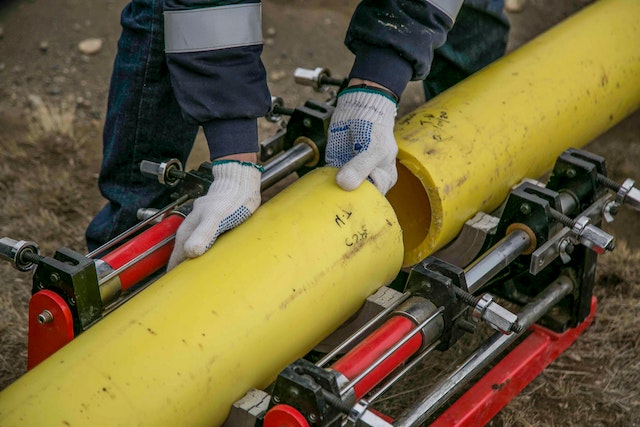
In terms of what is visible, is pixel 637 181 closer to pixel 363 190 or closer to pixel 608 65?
pixel 608 65

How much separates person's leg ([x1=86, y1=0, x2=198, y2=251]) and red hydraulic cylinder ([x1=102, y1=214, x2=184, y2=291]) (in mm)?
728

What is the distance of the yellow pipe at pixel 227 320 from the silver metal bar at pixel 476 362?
304mm

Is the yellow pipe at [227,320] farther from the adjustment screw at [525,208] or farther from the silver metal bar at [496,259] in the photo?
the adjustment screw at [525,208]

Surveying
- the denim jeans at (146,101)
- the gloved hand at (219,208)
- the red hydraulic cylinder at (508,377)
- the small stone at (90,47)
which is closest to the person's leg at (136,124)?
the denim jeans at (146,101)

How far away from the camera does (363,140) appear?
93.7 inches

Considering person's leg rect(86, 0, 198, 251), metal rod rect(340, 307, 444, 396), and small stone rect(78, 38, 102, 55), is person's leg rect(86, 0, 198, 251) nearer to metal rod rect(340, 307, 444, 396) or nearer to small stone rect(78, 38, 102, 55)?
metal rod rect(340, 307, 444, 396)

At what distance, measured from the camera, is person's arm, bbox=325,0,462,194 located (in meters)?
2.41

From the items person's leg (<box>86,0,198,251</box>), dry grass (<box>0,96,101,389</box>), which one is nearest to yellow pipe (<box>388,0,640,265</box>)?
person's leg (<box>86,0,198,251</box>)

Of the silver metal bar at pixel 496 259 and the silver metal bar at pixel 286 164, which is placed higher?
the silver metal bar at pixel 286 164

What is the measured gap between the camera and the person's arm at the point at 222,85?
2268 mm

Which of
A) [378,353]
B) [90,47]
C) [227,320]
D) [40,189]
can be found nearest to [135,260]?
[227,320]

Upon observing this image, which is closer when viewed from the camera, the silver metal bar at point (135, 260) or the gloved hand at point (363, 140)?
the silver metal bar at point (135, 260)

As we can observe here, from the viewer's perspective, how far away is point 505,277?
106 inches

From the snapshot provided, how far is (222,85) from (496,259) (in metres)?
0.87
